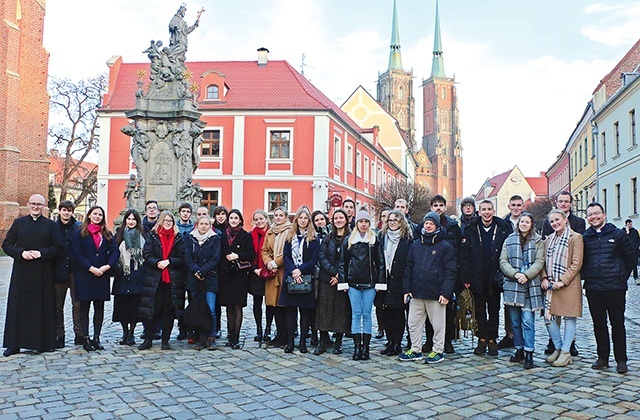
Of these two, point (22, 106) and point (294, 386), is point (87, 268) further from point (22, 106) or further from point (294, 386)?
point (22, 106)

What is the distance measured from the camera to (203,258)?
7293 mm

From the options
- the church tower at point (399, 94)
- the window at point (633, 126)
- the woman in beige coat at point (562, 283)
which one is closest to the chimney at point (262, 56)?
the window at point (633, 126)

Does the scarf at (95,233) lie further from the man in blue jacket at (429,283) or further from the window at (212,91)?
the window at (212,91)

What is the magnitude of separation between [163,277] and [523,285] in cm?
443

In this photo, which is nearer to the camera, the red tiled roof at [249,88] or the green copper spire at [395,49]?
the red tiled roof at [249,88]

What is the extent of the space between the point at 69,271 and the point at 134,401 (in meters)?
2.91

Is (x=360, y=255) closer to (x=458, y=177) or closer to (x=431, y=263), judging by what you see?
(x=431, y=263)

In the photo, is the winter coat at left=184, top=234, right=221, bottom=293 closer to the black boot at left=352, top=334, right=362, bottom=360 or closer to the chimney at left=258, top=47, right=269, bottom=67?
the black boot at left=352, top=334, right=362, bottom=360

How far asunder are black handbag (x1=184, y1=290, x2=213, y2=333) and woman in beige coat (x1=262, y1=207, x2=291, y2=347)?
0.83m

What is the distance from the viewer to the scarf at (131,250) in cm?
732

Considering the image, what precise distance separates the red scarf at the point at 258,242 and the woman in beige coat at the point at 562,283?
11.8ft

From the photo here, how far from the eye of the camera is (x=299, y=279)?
720 cm

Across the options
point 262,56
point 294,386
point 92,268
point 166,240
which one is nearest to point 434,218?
point 294,386

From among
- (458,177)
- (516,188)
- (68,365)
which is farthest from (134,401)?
(458,177)
